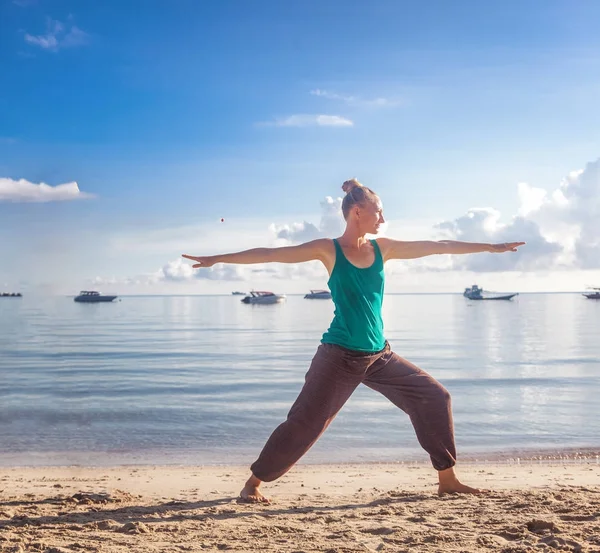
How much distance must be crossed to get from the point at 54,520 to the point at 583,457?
6708 millimetres

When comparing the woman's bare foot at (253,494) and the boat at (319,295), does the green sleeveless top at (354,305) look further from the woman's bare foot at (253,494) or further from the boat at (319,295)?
the boat at (319,295)

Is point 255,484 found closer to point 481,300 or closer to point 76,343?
point 76,343

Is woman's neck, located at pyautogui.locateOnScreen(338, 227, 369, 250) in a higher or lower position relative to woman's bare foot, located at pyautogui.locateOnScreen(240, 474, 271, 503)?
higher

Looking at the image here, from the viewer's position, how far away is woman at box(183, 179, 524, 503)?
5156 millimetres

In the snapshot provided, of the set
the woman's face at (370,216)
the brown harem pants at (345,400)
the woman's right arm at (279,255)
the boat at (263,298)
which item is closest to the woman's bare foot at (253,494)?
the brown harem pants at (345,400)

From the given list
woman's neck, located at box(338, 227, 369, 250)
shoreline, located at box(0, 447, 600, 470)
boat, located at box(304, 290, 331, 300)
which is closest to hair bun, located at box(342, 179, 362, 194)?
woman's neck, located at box(338, 227, 369, 250)

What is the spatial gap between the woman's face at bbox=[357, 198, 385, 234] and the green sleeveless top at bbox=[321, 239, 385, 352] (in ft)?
0.92

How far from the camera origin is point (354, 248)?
5312 millimetres

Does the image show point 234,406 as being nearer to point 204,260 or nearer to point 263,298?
point 204,260

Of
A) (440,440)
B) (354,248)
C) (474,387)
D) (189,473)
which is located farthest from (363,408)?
(354,248)

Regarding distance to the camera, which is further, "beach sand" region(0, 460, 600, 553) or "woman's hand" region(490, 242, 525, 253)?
"woman's hand" region(490, 242, 525, 253)

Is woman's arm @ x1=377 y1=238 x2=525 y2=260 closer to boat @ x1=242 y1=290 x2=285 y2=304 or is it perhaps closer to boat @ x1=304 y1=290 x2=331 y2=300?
boat @ x1=242 y1=290 x2=285 y2=304

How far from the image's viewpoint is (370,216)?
530cm

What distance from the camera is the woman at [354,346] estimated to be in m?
5.16
